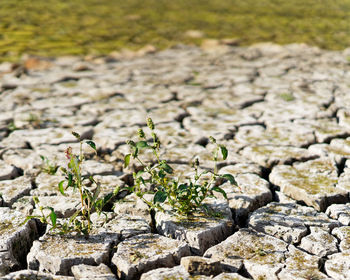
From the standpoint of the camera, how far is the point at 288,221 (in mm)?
1834

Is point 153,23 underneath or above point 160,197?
above

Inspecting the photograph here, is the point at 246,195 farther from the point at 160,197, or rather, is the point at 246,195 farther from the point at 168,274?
the point at 168,274

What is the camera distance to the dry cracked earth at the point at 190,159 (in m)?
1.57

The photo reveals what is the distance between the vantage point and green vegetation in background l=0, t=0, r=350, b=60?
6520 millimetres

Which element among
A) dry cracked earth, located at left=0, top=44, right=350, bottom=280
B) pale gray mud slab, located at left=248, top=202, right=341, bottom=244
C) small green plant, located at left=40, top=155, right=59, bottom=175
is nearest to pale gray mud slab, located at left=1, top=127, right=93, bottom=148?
dry cracked earth, located at left=0, top=44, right=350, bottom=280

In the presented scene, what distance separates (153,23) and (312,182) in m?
6.19

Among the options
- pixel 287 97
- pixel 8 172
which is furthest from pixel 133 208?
pixel 287 97

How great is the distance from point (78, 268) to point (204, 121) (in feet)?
6.26

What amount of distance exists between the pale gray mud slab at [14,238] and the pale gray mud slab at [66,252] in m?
0.07

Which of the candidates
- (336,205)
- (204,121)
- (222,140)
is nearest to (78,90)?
(204,121)

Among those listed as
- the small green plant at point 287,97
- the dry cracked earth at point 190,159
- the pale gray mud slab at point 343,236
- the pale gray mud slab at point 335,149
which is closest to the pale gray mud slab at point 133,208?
the dry cracked earth at point 190,159

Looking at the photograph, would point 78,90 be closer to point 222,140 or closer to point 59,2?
point 222,140

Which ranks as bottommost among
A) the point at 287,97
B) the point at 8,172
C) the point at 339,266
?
the point at 339,266

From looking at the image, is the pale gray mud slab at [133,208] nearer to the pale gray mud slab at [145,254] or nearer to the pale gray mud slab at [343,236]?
the pale gray mud slab at [145,254]
